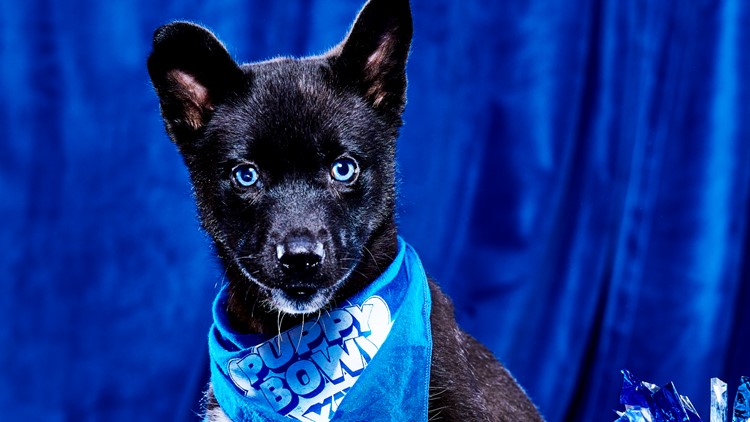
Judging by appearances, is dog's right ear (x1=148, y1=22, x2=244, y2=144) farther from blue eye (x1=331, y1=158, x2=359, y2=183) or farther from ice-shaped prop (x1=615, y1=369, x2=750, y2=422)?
ice-shaped prop (x1=615, y1=369, x2=750, y2=422)

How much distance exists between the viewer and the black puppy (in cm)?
211

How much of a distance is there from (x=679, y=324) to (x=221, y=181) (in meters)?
1.88

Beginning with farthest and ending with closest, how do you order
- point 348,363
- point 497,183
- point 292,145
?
point 497,183 → point 348,363 → point 292,145

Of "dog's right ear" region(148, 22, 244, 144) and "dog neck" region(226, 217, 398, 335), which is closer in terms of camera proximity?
"dog's right ear" region(148, 22, 244, 144)

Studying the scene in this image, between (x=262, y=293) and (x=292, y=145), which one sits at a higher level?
(x=292, y=145)

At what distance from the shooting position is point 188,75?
2.29m

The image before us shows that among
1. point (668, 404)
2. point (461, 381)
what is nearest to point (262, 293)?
point (461, 381)

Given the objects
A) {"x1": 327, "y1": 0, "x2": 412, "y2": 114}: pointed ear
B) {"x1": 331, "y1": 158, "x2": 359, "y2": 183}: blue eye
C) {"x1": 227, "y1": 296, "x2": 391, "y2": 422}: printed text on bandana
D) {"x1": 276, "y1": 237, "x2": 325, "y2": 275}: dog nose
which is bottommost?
{"x1": 227, "y1": 296, "x2": 391, "y2": 422}: printed text on bandana

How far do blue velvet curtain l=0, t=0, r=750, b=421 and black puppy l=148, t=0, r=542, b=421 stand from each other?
0.90 m

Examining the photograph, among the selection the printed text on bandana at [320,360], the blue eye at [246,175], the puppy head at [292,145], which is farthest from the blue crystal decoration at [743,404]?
the blue eye at [246,175]

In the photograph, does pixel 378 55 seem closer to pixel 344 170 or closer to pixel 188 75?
pixel 344 170

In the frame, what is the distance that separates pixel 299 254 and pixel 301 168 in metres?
0.22

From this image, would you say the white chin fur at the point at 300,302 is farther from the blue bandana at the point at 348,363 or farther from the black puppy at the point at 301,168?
the blue bandana at the point at 348,363

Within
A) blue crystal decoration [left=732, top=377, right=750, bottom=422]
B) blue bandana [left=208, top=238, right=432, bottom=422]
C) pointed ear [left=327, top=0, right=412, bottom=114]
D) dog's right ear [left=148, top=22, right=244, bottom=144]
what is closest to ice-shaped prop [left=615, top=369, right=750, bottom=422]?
blue crystal decoration [left=732, top=377, right=750, bottom=422]
